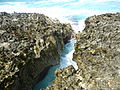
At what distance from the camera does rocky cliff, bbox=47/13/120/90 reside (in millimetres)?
13627

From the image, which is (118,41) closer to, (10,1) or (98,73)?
(98,73)

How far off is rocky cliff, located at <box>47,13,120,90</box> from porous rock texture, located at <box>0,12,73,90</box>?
10.0 ft

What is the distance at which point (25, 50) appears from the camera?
19.2 m

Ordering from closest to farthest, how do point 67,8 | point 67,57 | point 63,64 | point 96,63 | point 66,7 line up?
1. point 96,63
2. point 63,64
3. point 67,57
4. point 67,8
5. point 66,7

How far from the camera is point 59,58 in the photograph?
78.2 ft

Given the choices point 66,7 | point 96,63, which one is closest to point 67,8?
point 66,7

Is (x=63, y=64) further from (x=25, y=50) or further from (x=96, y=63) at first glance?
(x=96, y=63)

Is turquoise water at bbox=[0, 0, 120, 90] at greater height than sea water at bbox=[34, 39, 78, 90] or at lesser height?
greater

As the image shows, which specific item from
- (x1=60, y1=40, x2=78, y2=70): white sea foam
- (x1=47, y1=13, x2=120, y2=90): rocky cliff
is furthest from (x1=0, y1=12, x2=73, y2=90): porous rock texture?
(x1=47, y1=13, x2=120, y2=90): rocky cliff

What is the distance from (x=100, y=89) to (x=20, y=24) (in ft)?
43.8

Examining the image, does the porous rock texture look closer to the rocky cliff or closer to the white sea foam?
the white sea foam

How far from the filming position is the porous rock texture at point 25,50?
55.3 feet

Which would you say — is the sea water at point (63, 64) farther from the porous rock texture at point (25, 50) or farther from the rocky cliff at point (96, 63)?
the rocky cliff at point (96, 63)

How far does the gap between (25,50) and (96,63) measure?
6.08 meters
